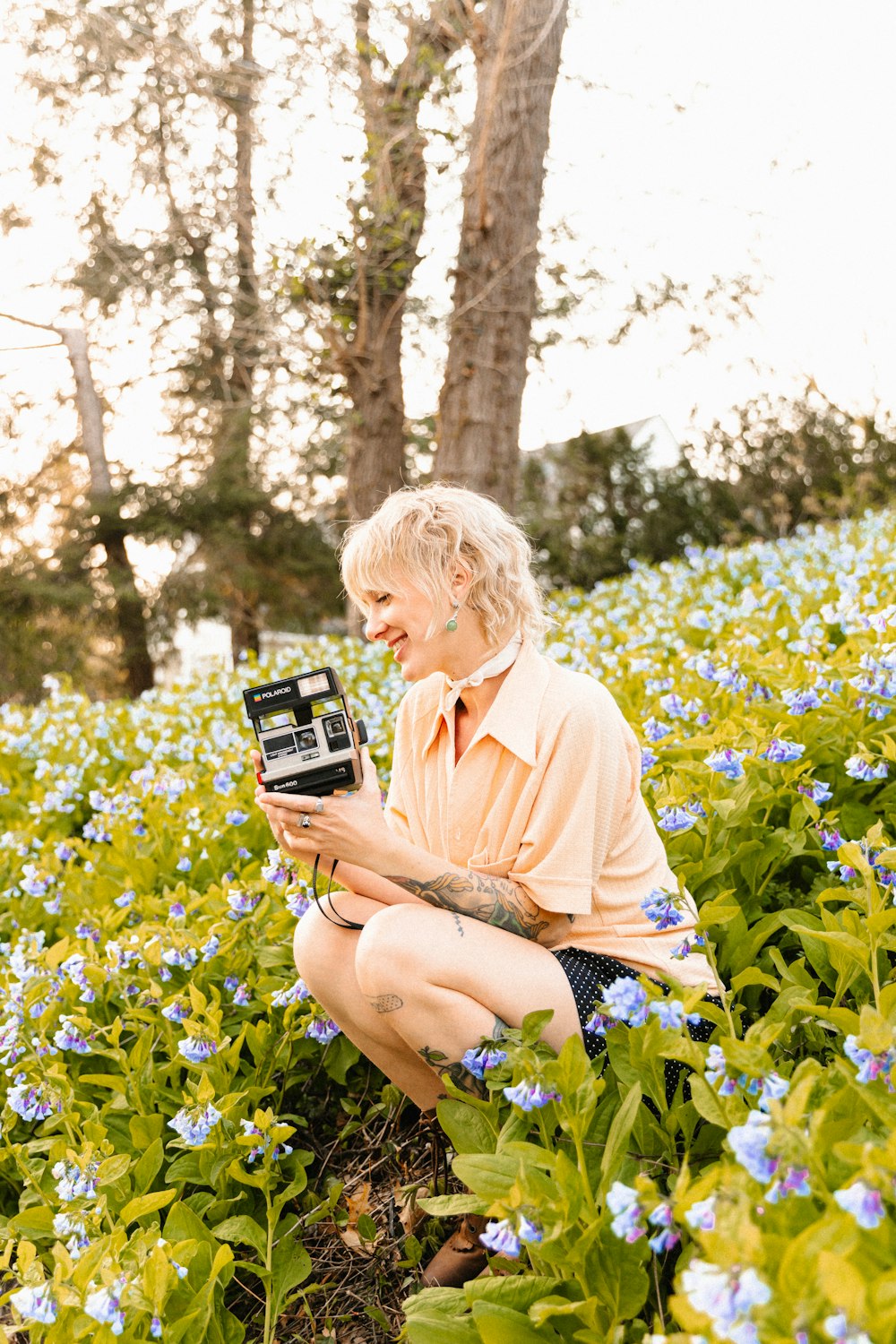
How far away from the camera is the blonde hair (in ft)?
6.98

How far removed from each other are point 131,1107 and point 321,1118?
444 mm

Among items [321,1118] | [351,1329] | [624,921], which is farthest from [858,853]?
[321,1118]

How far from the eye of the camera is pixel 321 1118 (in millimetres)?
2529

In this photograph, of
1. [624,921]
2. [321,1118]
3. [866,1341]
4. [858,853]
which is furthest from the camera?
[321,1118]

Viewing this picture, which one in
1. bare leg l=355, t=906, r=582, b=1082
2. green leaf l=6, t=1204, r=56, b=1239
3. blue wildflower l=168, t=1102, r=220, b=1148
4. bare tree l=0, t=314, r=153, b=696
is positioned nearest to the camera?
bare leg l=355, t=906, r=582, b=1082

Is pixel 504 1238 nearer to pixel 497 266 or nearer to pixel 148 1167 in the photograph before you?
pixel 148 1167

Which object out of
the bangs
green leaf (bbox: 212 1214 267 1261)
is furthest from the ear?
green leaf (bbox: 212 1214 267 1261)

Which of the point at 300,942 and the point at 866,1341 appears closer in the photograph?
the point at 866,1341

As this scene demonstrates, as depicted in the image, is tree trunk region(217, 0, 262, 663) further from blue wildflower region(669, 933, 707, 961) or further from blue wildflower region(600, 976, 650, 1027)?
blue wildflower region(600, 976, 650, 1027)

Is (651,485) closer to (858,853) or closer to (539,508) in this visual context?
(539,508)

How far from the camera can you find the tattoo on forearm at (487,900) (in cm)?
196

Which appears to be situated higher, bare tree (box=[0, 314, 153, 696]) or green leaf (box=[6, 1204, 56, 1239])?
bare tree (box=[0, 314, 153, 696])

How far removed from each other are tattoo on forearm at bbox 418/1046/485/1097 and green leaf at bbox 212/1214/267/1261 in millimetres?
497

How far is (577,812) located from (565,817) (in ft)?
0.09
